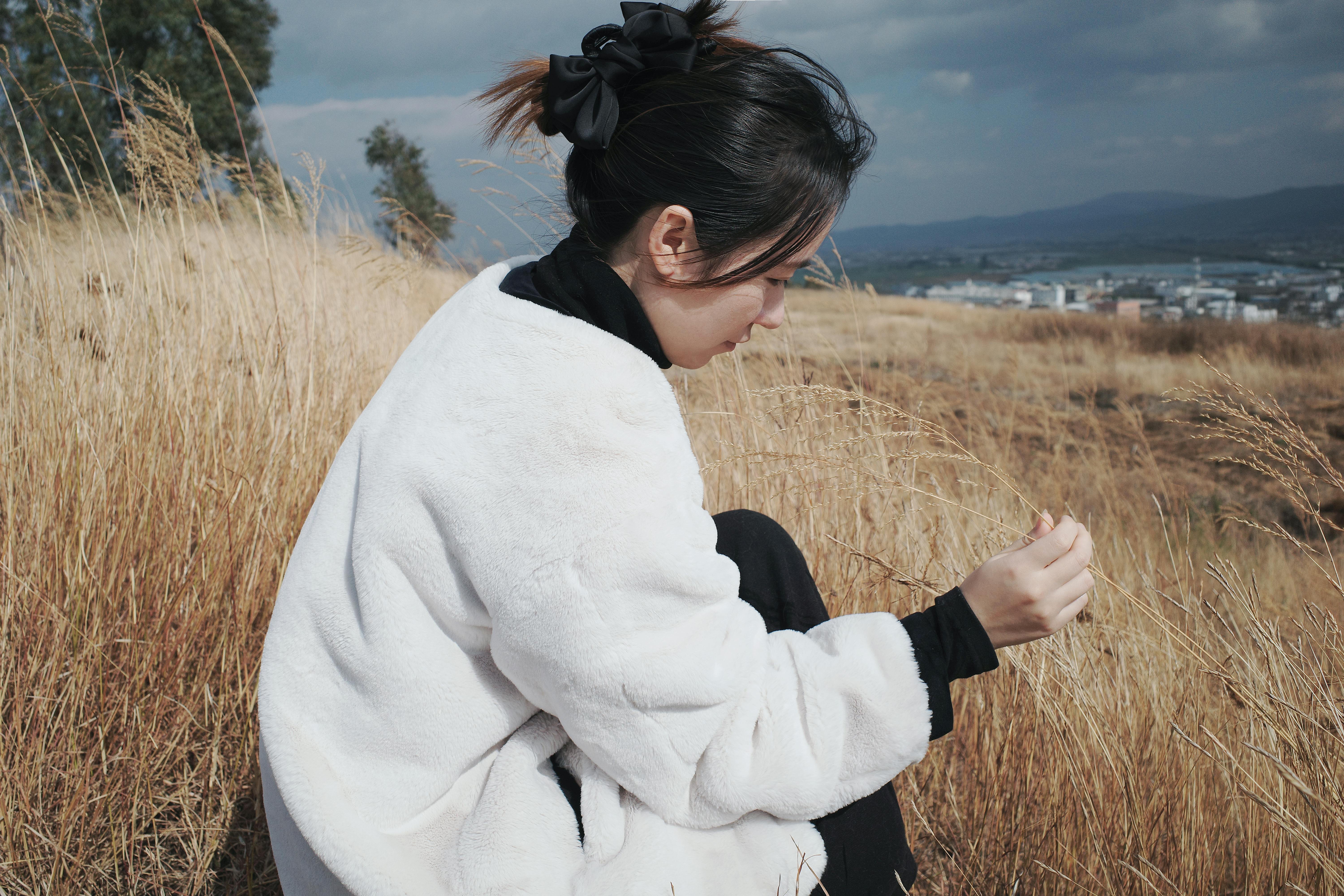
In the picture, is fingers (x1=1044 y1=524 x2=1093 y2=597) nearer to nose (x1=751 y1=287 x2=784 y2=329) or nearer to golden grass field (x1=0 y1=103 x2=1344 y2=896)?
golden grass field (x1=0 y1=103 x2=1344 y2=896)

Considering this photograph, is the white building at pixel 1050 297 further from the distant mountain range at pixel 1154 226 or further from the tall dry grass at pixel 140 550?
the tall dry grass at pixel 140 550

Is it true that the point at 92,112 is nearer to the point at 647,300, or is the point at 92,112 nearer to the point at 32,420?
the point at 32,420

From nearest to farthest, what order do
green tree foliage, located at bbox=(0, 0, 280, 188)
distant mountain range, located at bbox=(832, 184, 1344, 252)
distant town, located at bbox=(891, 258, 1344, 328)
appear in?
1. green tree foliage, located at bbox=(0, 0, 280, 188)
2. distant town, located at bbox=(891, 258, 1344, 328)
3. distant mountain range, located at bbox=(832, 184, 1344, 252)

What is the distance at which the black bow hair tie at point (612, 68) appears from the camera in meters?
1.12

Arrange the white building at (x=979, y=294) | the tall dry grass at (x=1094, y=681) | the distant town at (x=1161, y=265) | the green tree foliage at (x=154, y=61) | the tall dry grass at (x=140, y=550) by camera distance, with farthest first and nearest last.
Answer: the white building at (x=979, y=294)
the distant town at (x=1161, y=265)
the green tree foliage at (x=154, y=61)
the tall dry grass at (x=140, y=550)
the tall dry grass at (x=1094, y=681)

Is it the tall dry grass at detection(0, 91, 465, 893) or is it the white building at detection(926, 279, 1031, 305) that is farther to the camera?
the white building at detection(926, 279, 1031, 305)

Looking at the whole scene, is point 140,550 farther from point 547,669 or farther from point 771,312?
point 771,312

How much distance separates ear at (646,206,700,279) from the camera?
1077 millimetres

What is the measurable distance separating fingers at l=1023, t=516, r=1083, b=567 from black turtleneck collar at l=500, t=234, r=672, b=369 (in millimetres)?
526

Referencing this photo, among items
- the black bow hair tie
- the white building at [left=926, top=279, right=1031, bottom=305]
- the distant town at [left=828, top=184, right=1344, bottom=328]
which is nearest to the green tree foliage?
the black bow hair tie

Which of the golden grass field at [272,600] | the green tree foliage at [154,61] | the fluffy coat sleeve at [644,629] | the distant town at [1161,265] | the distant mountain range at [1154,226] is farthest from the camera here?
the distant mountain range at [1154,226]

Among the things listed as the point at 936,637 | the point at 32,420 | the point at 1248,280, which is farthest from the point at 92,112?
the point at 1248,280

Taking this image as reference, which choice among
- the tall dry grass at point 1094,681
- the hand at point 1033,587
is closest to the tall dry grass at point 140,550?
the tall dry grass at point 1094,681

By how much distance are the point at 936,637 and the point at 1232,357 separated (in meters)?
12.6
